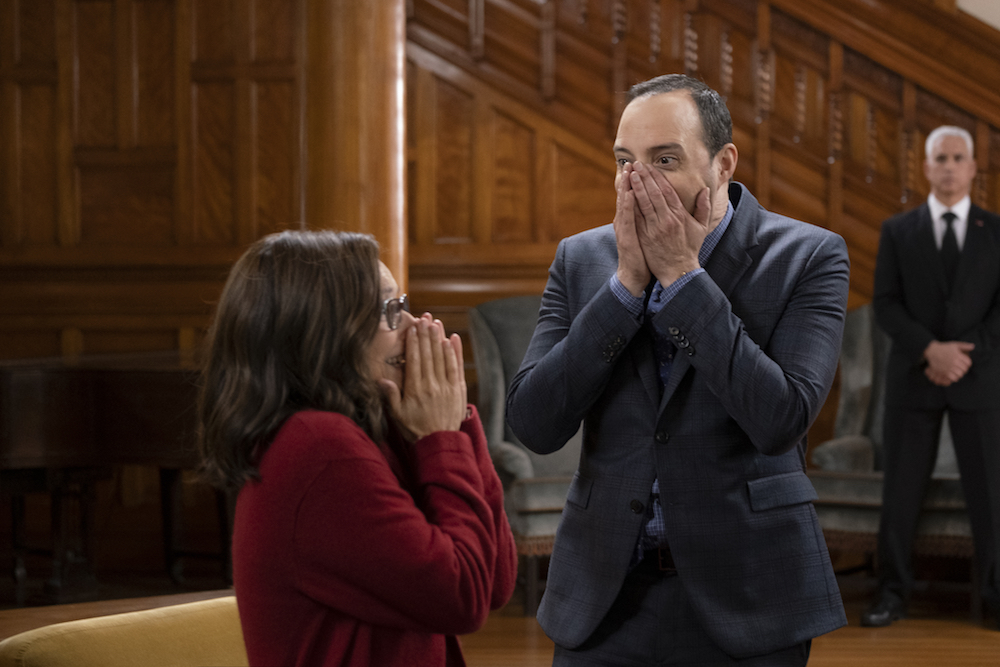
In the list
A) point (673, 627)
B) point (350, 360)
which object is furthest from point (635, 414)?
point (350, 360)

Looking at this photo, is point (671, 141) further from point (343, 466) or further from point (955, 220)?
point (955, 220)

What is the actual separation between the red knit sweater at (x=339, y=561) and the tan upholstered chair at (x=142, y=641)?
303mm

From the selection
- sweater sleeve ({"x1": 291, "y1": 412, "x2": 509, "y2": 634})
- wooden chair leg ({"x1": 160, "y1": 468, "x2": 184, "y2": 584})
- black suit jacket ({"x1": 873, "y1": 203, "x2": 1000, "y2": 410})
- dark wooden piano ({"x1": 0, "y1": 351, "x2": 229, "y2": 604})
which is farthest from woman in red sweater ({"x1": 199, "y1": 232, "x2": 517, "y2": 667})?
wooden chair leg ({"x1": 160, "y1": 468, "x2": 184, "y2": 584})

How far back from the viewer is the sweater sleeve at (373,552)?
3.92 feet

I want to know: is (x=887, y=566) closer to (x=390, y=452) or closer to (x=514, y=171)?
(x=514, y=171)

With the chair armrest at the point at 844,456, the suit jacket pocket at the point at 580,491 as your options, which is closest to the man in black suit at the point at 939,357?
the chair armrest at the point at 844,456

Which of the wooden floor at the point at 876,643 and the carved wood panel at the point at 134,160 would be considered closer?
the wooden floor at the point at 876,643

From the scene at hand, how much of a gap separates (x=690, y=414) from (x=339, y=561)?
0.54 metres

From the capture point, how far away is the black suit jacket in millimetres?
4098

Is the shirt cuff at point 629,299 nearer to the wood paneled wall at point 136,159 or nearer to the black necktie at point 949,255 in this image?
the black necktie at point 949,255

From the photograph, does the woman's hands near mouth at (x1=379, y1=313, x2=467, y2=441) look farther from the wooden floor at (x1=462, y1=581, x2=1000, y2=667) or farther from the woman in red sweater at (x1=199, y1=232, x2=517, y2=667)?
the wooden floor at (x1=462, y1=581, x2=1000, y2=667)

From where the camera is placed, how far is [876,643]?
159 inches

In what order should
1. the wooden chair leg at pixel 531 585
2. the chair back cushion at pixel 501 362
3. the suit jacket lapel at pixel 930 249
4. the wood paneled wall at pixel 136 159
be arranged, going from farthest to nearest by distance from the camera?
the wood paneled wall at pixel 136 159
the chair back cushion at pixel 501 362
the wooden chair leg at pixel 531 585
the suit jacket lapel at pixel 930 249

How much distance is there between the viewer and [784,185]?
5688mm
